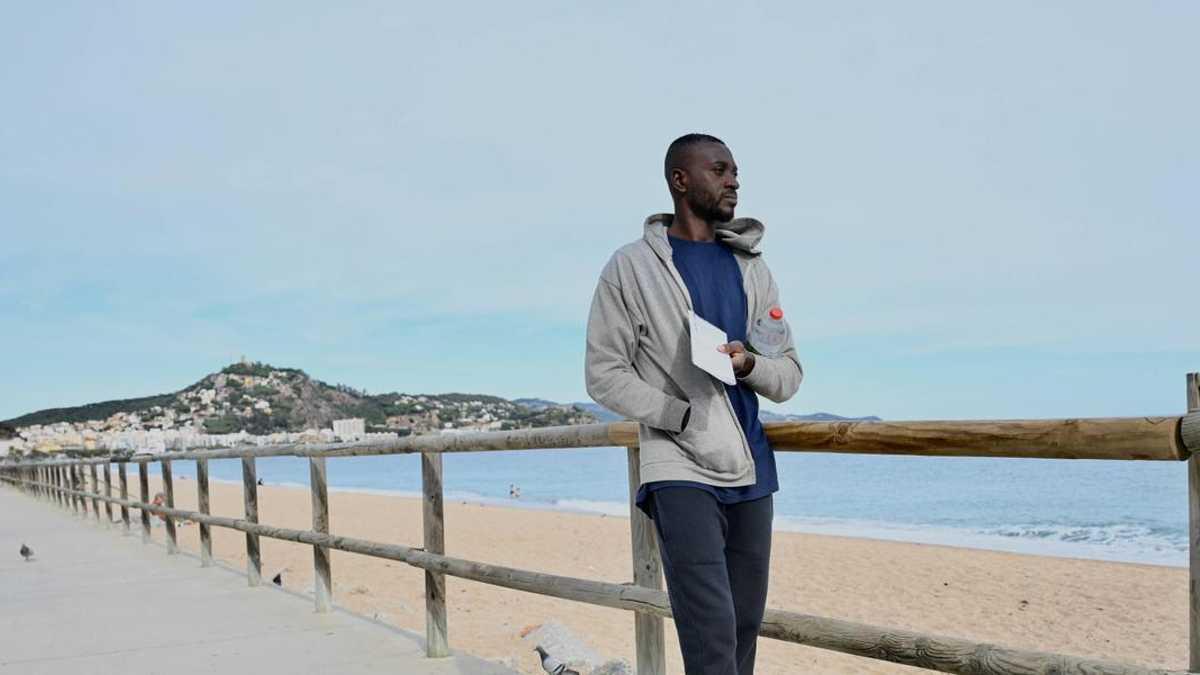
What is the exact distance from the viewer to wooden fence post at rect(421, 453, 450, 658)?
4.14 m

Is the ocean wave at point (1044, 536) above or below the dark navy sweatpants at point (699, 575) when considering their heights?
below

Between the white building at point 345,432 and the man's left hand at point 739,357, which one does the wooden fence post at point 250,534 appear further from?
the man's left hand at point 739,357

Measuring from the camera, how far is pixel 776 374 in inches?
89.4

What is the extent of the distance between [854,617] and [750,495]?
7752 millimetres

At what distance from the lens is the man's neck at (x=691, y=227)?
231 cm

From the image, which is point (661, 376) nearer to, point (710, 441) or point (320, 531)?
point (710, 441)

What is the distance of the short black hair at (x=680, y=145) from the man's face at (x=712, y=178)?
0.01m

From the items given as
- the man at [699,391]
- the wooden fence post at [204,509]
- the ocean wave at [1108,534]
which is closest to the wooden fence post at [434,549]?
the man at [699,391]

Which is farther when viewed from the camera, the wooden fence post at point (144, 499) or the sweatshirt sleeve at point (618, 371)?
the wooden fence post at point (144, 499)

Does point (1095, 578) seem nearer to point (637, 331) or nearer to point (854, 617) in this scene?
point (854, 617)

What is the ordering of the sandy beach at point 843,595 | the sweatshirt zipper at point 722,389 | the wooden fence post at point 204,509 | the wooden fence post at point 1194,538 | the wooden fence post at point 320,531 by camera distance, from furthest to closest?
the wooden fence post at point 204,509, the sandy beach at point 843,595, the wooden fence post at point 320,531, the sweatshirt zipper at point 722,389, the wooden fence post at point 1194,538

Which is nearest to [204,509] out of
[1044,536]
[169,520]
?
[169,520]

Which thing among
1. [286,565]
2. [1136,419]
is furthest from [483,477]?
[1136,419]

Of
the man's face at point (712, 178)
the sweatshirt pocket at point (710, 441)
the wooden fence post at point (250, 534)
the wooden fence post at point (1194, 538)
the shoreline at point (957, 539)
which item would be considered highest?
the man's face at point (712, 178)
